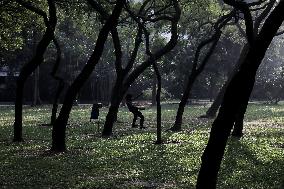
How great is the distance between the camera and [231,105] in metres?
8.34

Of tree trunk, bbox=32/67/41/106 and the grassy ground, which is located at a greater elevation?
tree trunk, bbox=32/67/41/106

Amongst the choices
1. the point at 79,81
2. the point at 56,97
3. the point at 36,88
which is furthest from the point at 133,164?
the point at 36,88

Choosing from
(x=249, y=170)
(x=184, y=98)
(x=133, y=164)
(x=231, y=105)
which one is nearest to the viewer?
(x=231, y=105)

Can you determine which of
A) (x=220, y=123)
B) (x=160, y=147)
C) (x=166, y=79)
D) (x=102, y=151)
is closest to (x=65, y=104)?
(x=102, y=151)


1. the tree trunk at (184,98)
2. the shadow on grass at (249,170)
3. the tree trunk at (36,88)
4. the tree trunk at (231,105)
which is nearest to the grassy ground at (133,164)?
the shadow on grass at (249,170)

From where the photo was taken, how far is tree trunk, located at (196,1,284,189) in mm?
8250

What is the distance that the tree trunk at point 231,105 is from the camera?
825cm

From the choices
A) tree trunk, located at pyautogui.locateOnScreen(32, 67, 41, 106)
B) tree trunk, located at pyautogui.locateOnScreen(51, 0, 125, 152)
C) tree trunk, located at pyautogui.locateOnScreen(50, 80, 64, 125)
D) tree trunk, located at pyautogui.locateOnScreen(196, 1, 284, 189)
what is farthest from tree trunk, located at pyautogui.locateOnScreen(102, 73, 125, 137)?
tree trunk, located at pyautogui.locateOnScreen(32, 67, 41, 106)

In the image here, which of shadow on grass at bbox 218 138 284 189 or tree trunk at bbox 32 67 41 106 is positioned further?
tree trunk at bbox 32 67 41 106

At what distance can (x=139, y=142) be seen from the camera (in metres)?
19.0

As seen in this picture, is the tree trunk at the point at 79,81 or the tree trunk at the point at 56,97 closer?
the tree trunk at the point at 79,81

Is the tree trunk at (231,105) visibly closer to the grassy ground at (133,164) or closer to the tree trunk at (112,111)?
the grassy ground at (133,164)

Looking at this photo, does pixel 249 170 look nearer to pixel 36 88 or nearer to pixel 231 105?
pixel 231 105

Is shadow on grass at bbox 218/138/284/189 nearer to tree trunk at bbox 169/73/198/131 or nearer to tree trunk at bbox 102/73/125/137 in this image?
tree trunk at bbox 102/73/125/137
